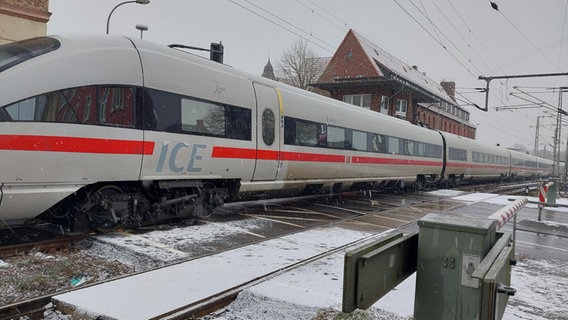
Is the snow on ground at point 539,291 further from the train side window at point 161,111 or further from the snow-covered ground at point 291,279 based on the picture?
the train side window at point 161,111

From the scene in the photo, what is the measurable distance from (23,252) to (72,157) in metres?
1.42

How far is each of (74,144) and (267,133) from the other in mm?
4628

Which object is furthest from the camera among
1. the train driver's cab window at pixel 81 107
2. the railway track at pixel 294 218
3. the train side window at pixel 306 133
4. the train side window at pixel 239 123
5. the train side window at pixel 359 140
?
the train side window at pixel 359 140

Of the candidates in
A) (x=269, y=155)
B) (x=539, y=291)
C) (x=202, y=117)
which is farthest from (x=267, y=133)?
(x=539, y=291)

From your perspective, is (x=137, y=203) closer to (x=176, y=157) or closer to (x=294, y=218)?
(x=176, y=157)

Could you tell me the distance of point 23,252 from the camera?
5969 mm

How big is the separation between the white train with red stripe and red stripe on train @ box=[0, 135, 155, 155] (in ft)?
0.05

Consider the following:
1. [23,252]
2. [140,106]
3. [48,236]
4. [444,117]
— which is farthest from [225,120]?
[444,117]

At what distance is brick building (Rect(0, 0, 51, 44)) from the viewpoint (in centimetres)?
1609

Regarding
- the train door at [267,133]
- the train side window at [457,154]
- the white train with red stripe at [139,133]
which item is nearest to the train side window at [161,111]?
the white train with red stripe at [139,133]

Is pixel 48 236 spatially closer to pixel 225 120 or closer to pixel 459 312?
pixel 225 120

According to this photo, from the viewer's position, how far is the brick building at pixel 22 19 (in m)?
16.1

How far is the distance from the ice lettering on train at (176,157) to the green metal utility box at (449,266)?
573cm

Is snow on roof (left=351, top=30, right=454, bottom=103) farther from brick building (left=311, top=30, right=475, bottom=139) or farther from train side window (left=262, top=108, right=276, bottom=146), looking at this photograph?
train side window (left=262, top=108, right=276, bottom=146)
